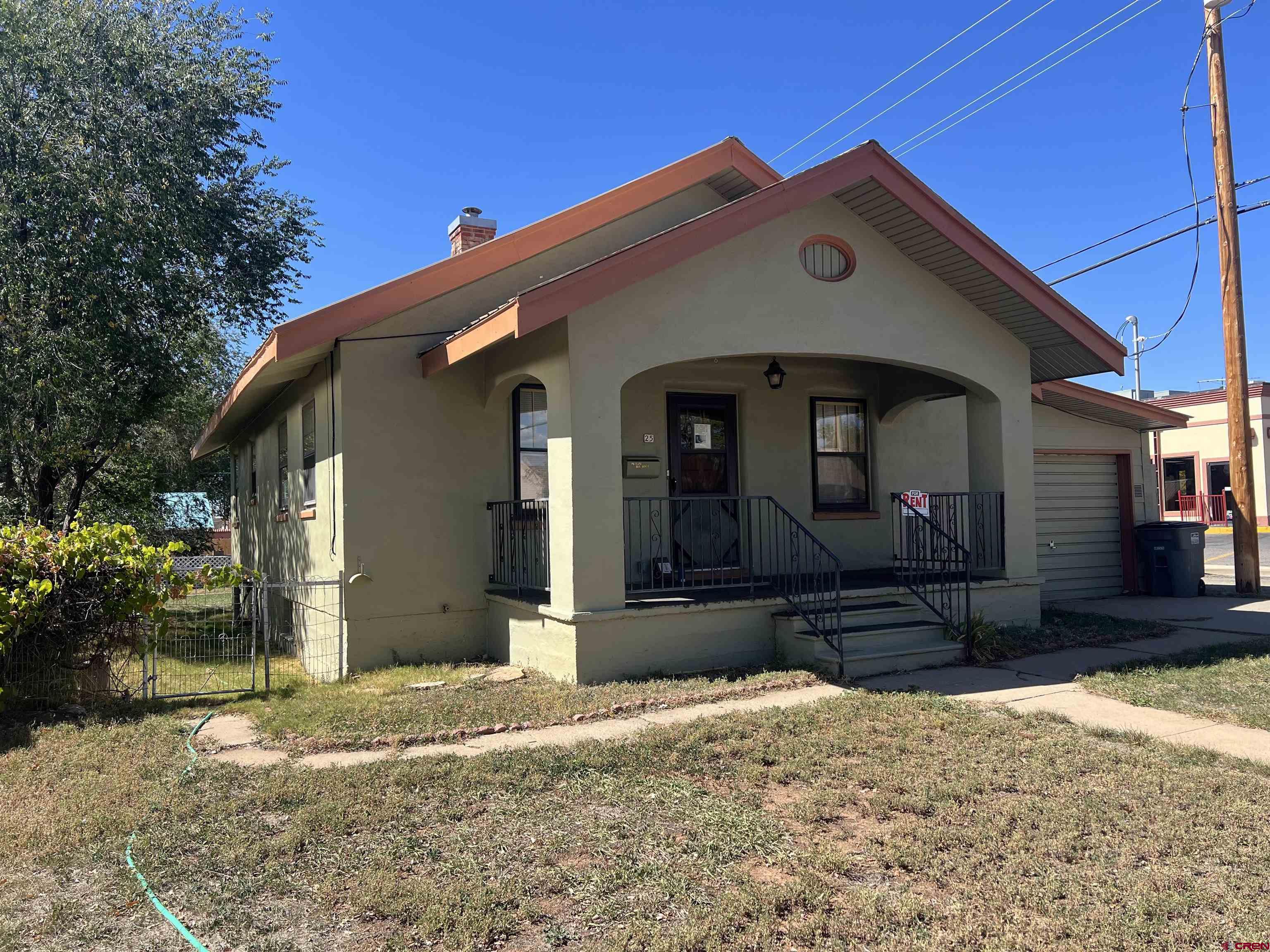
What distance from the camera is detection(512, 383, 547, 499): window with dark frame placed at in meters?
9.84

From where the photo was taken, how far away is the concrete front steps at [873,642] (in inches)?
327

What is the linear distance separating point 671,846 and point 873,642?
4701 millimetres

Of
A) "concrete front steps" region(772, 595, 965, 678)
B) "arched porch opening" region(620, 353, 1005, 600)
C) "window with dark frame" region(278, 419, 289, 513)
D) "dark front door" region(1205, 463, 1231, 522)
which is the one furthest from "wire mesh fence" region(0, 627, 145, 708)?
"dark front door" region(1205, 463, 1231, 522)

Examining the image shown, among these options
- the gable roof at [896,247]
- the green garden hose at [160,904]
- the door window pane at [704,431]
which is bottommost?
the green garden hose at [160,904]

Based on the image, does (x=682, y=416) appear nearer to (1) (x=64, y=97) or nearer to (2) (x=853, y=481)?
(2) (x=853, y=481)

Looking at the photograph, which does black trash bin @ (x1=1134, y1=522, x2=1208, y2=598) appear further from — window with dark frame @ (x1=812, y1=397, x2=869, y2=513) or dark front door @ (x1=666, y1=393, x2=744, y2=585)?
dark front door @ (x1=666, y1=393, x2=744, y2=585)

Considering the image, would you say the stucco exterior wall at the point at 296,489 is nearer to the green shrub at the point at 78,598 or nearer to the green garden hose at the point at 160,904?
the green shrub at the point at 78,598

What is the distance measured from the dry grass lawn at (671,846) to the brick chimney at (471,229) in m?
6.75

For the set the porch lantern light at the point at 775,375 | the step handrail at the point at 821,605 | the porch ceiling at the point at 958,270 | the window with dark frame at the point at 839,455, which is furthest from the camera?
the window with dark frame at the point at 839,455

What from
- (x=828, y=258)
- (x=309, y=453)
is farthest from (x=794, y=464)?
(x=309, y=453)

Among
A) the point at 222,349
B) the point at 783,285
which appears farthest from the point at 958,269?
the point at 222,349

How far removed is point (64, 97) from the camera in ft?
43.6

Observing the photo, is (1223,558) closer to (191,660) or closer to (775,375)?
(775,375)

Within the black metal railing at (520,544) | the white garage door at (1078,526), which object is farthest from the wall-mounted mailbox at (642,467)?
the white garage door at (1078,526)
